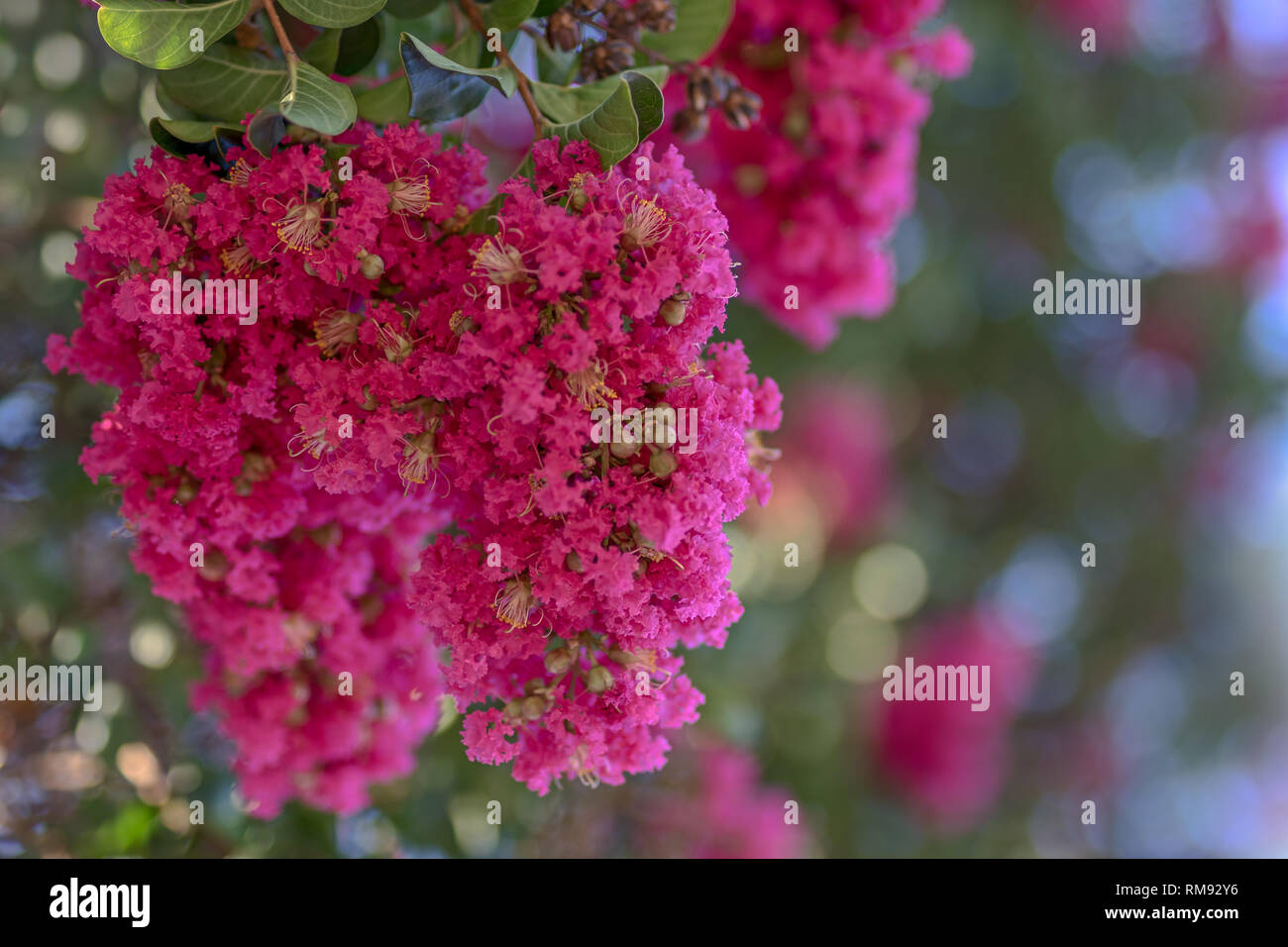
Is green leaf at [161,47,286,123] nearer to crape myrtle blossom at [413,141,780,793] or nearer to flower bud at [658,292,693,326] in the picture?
crape myrtle blossom at [413,141,780,793]

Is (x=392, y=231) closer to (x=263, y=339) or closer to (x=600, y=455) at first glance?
(x=263, y=339)

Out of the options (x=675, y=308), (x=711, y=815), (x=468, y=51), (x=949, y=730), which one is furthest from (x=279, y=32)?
(x=949, y=730)

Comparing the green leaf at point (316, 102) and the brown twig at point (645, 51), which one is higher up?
the brown twig at point (645, 51)

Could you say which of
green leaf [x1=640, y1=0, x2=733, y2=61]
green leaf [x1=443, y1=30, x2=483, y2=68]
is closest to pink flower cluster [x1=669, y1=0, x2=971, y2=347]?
green leaf [x1=640, y1=0, x2=733, y2=61]

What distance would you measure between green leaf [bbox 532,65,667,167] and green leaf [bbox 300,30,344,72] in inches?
7.3

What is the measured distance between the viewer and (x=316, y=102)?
712 millimetres

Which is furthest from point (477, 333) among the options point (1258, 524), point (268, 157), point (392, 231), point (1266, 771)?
point (1266, 771)

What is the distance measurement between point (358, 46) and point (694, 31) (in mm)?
354

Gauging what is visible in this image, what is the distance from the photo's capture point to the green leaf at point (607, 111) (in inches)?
28.9

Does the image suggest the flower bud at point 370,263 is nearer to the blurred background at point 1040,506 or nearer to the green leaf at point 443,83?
the green leaf at point 443,83

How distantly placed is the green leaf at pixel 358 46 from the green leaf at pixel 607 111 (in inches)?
6.6

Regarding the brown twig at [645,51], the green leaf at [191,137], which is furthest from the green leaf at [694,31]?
the green leaf at [191,137]

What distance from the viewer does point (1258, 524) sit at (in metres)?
2.29
